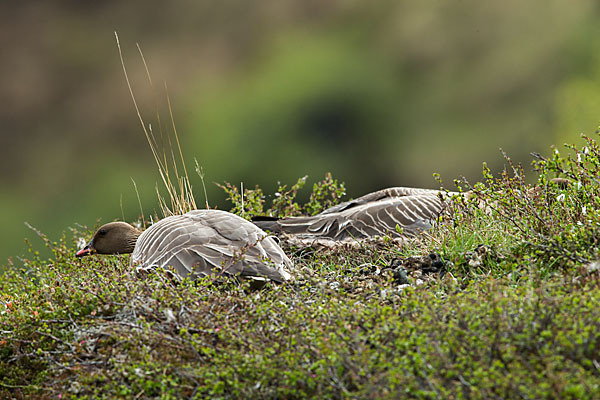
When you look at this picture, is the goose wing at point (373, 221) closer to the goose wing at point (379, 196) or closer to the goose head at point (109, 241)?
the goose wing at point (379, 196)

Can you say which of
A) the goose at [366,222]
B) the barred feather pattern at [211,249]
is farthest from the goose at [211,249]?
the goose at [366,222]

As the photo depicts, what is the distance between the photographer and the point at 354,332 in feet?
9.36

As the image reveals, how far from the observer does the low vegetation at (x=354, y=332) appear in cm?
249

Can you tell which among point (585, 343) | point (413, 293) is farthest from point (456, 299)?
point (585, 343)

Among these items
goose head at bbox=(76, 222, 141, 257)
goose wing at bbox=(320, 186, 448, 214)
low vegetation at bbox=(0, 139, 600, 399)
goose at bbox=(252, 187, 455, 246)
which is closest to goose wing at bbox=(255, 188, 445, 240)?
goose at bbox=(252, 187, 455, 246)

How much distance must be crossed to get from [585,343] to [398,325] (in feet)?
2.51

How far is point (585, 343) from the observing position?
2.52 m

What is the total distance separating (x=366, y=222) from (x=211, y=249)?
194 centimetres

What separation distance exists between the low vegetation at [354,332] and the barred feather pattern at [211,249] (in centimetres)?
18

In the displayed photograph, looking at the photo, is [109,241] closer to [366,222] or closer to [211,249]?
[211,249]

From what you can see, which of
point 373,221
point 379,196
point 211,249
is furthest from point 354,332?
point 379,196

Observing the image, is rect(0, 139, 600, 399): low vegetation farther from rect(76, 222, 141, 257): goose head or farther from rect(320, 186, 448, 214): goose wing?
rect(320, 186, 448, 214): goose wing

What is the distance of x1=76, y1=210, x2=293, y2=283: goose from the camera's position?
4.13 metres

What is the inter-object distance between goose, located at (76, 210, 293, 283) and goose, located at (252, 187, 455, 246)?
3.72ft
